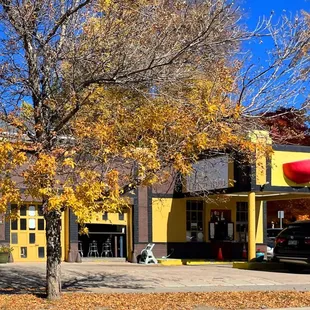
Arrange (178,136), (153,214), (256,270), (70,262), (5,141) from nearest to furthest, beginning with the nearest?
(5,141) → (178,136) → (256,270) → (70,262) → (153,214)

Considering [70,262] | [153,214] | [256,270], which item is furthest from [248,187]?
[70,262]

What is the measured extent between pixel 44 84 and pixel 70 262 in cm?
1216

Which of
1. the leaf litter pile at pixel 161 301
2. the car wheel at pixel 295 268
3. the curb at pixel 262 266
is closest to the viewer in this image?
the leaf litter pile at pixel 161 301

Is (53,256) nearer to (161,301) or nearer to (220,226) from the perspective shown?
(161,301)

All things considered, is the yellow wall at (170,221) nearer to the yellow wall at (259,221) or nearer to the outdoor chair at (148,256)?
the outdoor chair at (148,256)

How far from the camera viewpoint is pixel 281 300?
13.5 m

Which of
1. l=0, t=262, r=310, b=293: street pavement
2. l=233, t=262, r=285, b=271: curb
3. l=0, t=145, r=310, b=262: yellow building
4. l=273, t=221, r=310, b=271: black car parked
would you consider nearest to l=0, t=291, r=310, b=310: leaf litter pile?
l=0, t=262, r=310, b=293: street pavement

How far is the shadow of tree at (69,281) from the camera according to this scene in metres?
15.0

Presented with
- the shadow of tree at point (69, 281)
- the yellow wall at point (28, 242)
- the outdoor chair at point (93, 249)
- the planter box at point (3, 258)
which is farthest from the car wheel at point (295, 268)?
the planter box at point (3, 258)

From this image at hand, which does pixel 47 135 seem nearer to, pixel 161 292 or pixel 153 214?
pixel 161 292

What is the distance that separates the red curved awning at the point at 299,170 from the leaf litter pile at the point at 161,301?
790 centimetres

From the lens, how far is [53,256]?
13180 mm

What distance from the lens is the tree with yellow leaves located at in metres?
12.4

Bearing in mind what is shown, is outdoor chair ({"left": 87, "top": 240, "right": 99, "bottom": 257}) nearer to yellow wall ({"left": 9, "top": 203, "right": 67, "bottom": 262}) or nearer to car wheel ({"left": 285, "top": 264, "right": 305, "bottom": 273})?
yellow wall ({"left": 9, "top": 203, "right": 67, "bottom": 262})
